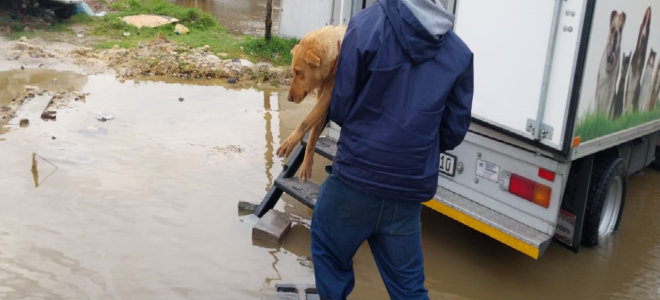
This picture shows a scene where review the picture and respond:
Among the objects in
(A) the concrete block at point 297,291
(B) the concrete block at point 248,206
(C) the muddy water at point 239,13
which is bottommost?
(C) the muddy water at point 239,13

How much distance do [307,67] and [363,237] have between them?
2.86 feet

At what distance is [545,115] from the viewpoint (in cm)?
443

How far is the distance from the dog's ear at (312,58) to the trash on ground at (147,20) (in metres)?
10.9

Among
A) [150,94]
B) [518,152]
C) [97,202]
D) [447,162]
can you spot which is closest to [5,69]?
[150,94]

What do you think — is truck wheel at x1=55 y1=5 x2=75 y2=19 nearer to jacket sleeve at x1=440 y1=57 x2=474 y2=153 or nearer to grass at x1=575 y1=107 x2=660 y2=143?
grass at x1=575 y1=107 x2=660 y2=143

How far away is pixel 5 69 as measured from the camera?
32.3 feet

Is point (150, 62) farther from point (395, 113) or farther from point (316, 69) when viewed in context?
point (395, 113)

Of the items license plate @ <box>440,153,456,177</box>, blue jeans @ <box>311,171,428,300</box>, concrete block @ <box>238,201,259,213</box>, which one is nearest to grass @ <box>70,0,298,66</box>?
concrete block @ <box>238,201,259,213</box>

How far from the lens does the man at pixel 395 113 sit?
2965mm

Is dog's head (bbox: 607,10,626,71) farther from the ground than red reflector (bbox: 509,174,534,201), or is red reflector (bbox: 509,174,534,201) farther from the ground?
dog's head (bbox: 607,10,626,71)

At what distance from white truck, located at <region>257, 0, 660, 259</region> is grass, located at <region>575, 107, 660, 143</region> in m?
0.01

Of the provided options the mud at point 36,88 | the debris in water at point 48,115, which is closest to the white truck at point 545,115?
the debris in water at point 48,115

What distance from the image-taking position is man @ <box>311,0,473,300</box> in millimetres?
2965

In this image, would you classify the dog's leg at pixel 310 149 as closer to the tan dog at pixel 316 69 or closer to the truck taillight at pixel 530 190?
the tan dog at pixel 316 69
